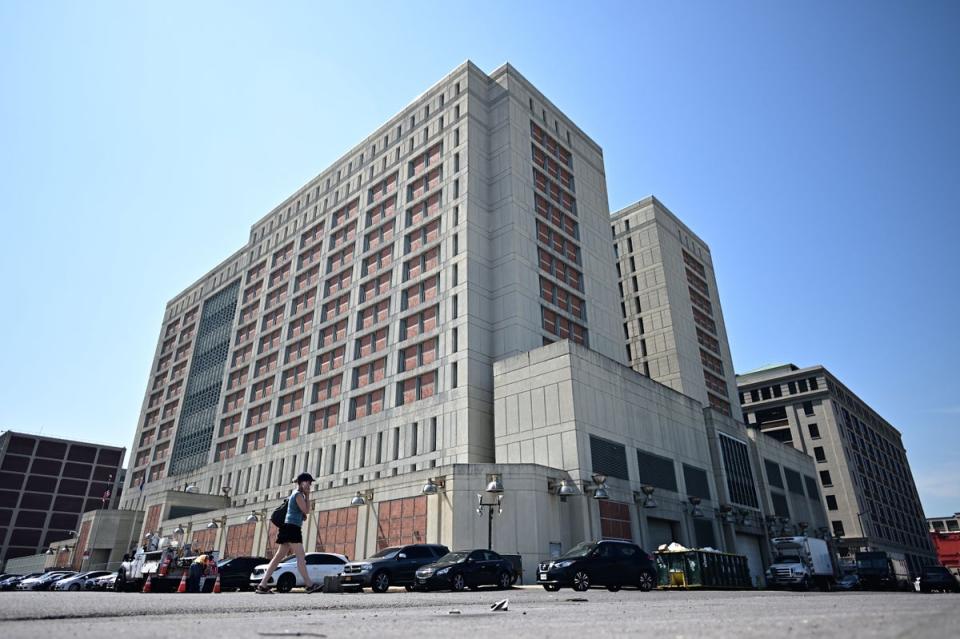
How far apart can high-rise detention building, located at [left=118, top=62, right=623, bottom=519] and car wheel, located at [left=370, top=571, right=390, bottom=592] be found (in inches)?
772

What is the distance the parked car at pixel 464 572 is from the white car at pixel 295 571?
4428mm

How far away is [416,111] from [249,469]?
40383mm

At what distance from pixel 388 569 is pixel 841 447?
3242 inches

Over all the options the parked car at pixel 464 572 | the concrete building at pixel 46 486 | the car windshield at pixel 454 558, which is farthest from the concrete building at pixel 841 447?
the concrete building at pixel 46 486

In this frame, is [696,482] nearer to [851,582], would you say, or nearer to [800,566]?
[800,566]

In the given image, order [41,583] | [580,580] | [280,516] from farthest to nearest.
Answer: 1. [41,583]
2. [580,580]
3. [280,516]

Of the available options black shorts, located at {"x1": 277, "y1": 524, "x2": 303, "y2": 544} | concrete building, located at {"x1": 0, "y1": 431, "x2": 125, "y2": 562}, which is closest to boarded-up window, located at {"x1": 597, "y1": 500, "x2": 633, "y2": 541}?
black shorts, located at {"x1": 277, "y1": 524, "x2": 303, "y2": 544}

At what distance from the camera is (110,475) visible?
366ft

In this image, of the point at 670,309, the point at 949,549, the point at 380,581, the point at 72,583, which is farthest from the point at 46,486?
the point at 949,549

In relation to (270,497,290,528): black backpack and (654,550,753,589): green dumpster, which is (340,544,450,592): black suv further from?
(270,497,290,528): black backpack

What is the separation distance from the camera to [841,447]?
A: 274ft

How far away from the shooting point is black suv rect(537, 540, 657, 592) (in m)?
20.3

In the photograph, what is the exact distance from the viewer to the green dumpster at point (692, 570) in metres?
25.0

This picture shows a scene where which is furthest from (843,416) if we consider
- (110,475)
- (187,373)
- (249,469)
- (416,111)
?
(110,475)
